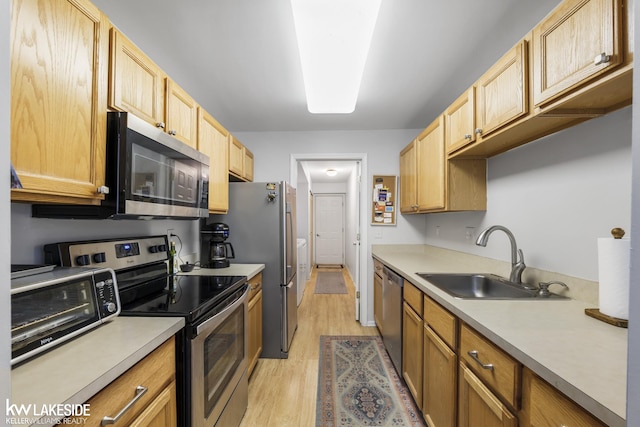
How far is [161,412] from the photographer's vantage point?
2.97 ft

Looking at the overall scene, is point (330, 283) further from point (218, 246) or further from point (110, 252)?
point (110, 252)

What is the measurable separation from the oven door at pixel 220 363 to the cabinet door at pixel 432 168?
5.28 ft

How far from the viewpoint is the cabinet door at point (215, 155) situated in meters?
1.89

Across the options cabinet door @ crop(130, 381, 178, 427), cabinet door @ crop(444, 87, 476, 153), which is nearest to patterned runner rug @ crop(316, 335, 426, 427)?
cabinet door @ crop(130, 381, 178, 427)

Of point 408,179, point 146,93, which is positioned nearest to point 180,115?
point 146,93

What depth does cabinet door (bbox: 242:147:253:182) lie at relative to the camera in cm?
281

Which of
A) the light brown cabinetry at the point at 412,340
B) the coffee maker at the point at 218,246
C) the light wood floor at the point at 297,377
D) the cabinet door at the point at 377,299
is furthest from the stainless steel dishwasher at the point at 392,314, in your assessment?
the coffee maker at the point at 218,246

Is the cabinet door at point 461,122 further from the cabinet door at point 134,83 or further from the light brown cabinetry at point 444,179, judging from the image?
the cabinet door at point 134,83

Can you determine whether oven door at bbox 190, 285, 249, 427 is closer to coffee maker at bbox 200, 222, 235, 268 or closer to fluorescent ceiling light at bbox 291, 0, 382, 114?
coffee maker at bbox 200, 222, 235, 268

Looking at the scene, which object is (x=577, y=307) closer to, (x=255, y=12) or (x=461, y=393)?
(x=461, y=393)

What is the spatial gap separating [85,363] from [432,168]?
7.50ft

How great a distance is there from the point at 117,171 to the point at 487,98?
1850mm

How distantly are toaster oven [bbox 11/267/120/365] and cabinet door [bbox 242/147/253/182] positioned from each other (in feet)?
6.25

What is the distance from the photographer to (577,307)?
111 cm
